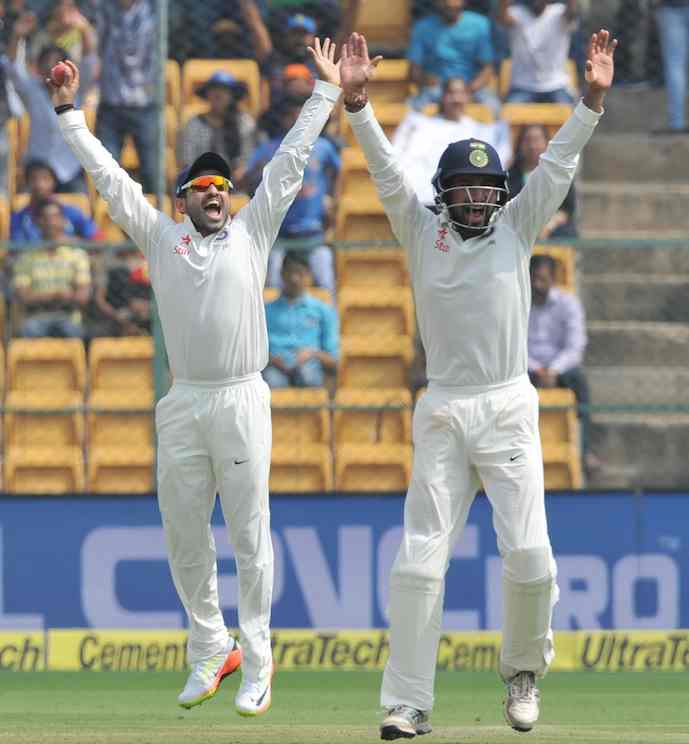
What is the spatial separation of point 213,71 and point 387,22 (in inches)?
65.5

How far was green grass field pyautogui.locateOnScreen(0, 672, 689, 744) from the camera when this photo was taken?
7574mm

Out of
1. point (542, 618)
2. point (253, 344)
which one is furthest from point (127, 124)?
point (542, 618)

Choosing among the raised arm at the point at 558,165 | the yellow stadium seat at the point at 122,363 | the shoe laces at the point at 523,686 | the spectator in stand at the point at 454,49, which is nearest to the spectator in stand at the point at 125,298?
the yellow stadium seat at the point at 122,363

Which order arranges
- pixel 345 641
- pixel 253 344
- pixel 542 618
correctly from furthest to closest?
pixel 345 641, pixel 253 344, pixel 542 618

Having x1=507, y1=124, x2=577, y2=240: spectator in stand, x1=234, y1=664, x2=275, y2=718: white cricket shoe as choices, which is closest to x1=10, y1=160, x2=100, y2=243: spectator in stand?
x1=507, y1=124, x2=577, y2=240: spectator in stand

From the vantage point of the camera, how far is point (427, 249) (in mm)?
7566

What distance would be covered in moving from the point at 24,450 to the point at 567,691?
12.6ft

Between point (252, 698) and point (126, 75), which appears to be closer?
point (252, 698)

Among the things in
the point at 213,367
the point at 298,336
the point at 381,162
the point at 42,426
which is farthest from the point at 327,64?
the point at 42,426

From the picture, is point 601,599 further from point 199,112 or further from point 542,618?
point 199,112

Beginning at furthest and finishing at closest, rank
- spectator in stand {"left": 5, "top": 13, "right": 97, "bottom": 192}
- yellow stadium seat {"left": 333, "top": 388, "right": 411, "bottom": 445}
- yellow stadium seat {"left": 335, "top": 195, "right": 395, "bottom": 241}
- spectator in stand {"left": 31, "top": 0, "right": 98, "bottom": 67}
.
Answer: spectator in stand {"left": 31, "top": 0, "right": 98, "bottom": 67} → spectator in stand {"left": 5, "top": 13, "right": 97, "bottom": 192} → yellow stadium seat {"left": 335, "top": 195, "right": 395, "bottom": 241} → yellow stadium seat {"left": 333, "top": 388, "right": 411, "bottom": 445}

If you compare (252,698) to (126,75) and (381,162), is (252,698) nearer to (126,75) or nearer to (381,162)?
(381,162)

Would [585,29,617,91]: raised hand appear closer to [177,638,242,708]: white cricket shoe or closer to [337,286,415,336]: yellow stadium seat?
[177,638,242,708]: white cricket shoe

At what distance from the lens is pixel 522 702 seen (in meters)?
7.46
